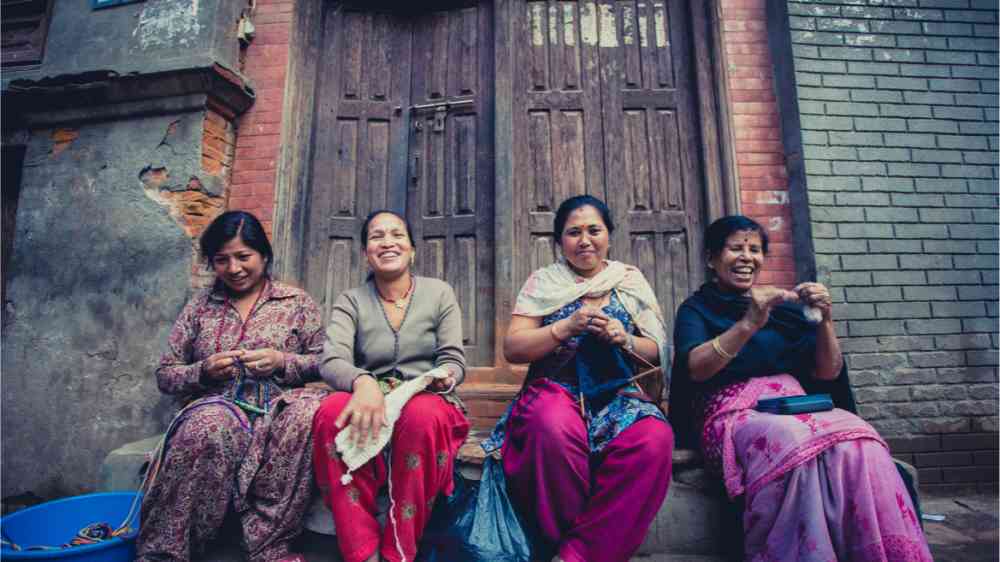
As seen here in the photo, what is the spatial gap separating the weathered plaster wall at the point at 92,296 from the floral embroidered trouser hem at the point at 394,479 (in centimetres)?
199

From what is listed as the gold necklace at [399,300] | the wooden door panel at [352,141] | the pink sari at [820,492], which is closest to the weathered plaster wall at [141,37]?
the wooden door panel at [352,141]

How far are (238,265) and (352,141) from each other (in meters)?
1.79

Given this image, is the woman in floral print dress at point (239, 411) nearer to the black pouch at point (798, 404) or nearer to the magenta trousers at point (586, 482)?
the magenta trousers at point (586, 482)

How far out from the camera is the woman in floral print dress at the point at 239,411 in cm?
188

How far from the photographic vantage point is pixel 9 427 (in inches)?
132

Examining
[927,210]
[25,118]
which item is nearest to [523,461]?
[927,210]

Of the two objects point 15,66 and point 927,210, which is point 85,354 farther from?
point 927,210

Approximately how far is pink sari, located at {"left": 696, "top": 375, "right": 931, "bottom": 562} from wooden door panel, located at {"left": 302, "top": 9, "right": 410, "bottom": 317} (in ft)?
8.99

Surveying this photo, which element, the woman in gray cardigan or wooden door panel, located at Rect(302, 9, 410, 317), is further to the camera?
wooden door panel, located at Rect(302, 9, 410, 317)

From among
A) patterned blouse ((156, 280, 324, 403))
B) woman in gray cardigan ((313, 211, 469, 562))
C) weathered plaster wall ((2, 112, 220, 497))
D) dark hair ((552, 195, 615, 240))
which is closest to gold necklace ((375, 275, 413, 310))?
woman in gray cardigan ((313, 211, 469, 562))

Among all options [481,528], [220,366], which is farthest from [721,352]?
[220,366]

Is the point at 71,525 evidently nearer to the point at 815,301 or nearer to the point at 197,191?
the point at 197,191

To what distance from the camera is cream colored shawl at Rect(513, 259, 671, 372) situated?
7.32 feet

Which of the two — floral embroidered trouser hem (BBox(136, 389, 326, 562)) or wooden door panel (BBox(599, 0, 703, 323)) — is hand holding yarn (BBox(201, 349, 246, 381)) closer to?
floral embroidered trouser hem (BBox(136, 389, 326, 562))
